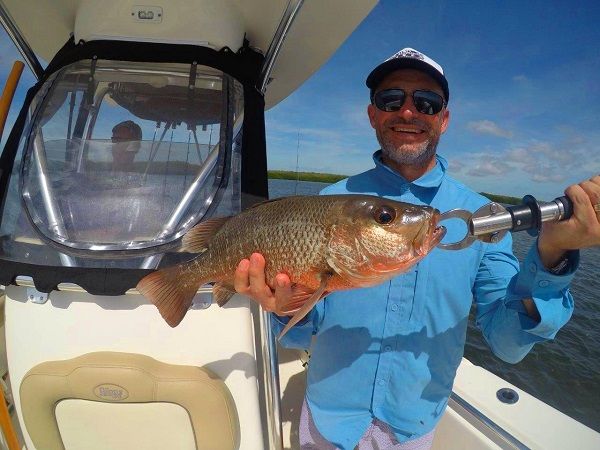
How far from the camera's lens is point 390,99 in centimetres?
226

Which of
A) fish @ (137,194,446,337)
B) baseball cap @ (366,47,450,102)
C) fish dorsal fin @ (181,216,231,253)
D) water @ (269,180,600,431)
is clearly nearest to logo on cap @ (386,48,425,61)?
baseball cap @ (366,47,450,102)

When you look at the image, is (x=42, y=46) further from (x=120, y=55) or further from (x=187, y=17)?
(x=187, y=17)

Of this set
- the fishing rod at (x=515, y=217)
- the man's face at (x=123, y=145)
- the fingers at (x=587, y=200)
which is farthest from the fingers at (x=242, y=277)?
the fingers at (x=587, y=200)

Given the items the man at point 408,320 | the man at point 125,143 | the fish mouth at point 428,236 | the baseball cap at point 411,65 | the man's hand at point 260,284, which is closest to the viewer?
the fish mouth at point 428,236

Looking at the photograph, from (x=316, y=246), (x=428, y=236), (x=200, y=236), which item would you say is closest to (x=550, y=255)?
(x=428, y=236)

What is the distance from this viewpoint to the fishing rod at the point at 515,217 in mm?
1496

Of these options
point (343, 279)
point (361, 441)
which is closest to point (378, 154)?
point (343, 279)

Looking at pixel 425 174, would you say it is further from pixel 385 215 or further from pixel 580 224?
pixel 580 224

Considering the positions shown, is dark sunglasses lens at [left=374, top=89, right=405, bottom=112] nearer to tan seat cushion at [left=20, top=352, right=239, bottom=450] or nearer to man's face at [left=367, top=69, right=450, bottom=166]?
man's face at [left=367, top=69, right=450, bottom=166]

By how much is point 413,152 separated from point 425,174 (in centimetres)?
16

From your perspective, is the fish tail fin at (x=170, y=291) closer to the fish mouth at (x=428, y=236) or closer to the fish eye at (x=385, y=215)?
the fish eye at (x=385, y=215)

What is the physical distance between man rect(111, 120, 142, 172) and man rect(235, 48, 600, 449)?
142 centimetres

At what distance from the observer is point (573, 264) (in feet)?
5.27

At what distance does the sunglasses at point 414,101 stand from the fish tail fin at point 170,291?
150 cm
